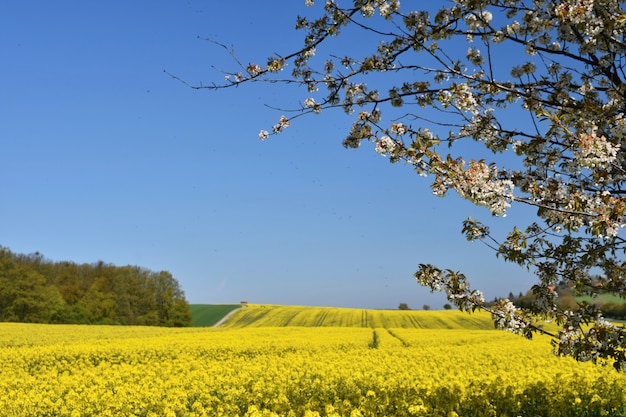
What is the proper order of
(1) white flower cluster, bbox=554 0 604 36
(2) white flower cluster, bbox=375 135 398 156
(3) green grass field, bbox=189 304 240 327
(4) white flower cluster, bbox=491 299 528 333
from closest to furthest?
1. (1) white flower cluster, bbox=554 0 604 36
2. (2) white flower cluster, bbox=375 135 398 156
3. (4) white flower cluster, bbox=491 299 528 333
4. (3) green grass field, bbox=189 304 240 327

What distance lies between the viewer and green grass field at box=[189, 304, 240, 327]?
7900cm

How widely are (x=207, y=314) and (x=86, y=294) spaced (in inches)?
835

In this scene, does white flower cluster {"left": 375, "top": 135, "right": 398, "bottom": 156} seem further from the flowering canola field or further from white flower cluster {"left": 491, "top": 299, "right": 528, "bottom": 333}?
the flowering canola field

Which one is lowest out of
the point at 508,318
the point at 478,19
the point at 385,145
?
the point at 508,318

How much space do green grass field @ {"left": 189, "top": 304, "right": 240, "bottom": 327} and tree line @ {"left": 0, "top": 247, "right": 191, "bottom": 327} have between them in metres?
5.49

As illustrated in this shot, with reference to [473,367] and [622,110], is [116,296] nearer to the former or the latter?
[473,367]

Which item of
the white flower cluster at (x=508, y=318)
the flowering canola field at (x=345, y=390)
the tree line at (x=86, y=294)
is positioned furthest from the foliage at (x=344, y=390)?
the tree line at (x=86, y=294)

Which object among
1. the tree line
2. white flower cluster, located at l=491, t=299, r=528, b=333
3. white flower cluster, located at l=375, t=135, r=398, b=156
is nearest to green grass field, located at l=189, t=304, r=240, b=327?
the tree line

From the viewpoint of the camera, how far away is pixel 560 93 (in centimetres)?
635

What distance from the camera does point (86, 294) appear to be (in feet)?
237

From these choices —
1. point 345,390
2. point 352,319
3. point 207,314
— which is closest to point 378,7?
point 345,390

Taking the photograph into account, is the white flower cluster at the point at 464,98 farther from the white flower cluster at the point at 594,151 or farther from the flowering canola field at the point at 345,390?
the flowering canola field at the point at 345,390

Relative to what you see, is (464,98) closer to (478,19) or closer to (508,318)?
(478,19)

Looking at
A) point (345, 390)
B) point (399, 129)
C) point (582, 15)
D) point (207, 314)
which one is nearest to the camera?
point (582, 15)
